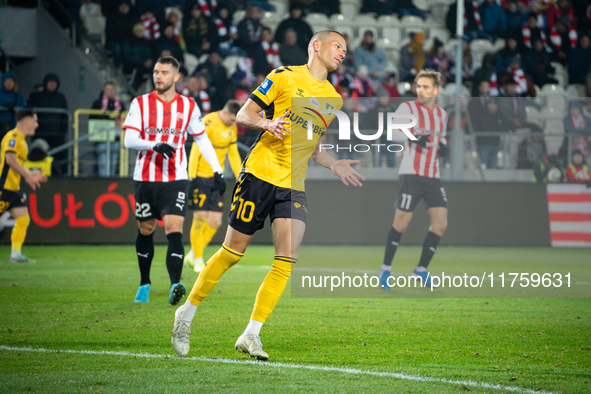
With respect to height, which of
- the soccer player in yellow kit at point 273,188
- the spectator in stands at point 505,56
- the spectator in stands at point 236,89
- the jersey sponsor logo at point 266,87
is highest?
the spectator in stands at point 505,56

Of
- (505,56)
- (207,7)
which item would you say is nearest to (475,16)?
(505,56)

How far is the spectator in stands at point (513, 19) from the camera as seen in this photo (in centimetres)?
1864

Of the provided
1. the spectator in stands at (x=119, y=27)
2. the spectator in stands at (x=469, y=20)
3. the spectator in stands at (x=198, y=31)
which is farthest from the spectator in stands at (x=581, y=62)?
the spectator in stands at (x=119, y=27)

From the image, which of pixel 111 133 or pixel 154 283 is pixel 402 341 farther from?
pixel 111 133

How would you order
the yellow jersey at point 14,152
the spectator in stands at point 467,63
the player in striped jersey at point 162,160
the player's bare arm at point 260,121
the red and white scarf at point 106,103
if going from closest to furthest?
the player's bare arm at point 260,121 → the player in striped jersey at point 162,160 → the yellow jersey at point 14,152 → the red and white scarf at point 106,103 → the spectator in stands at point 467,63

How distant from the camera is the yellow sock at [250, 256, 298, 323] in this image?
4.41 metres

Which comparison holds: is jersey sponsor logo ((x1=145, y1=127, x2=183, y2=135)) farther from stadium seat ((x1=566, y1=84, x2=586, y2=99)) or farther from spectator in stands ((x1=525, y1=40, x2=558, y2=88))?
stadium seat ((x1=566, y1=84, x2=586, y2=99))

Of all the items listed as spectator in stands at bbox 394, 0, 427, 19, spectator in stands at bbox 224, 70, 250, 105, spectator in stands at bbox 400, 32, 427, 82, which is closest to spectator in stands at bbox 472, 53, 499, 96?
spectator in stands at bbox 400, 32, 427, 82

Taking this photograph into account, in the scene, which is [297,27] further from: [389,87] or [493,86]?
[493,86]

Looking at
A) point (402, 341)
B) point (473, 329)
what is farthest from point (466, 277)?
point (402, 341)

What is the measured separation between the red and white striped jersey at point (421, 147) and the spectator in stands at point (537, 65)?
1102 cm

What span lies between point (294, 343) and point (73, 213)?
30.1 ft

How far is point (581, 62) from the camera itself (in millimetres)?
18047

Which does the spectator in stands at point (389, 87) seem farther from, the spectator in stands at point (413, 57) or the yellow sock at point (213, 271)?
the yellow sock at point (213, 271)
